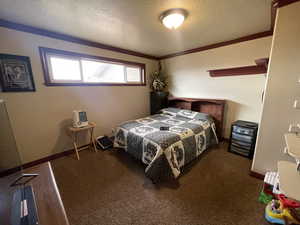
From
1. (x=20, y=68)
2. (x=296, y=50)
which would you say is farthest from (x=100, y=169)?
(x=296, y=50)

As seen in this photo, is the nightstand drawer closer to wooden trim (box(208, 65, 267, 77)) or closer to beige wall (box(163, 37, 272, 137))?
beige wall (box(163, 37, 272, 137))

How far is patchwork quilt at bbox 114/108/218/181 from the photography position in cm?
171

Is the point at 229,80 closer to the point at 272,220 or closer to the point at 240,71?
the point at 240,71

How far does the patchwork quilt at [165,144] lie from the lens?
1706mm

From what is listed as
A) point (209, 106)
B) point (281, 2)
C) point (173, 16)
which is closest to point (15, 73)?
point (173, 16)

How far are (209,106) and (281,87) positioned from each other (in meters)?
1.67

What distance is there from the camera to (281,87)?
1.50m

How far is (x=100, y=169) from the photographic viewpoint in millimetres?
2088

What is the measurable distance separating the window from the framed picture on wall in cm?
22

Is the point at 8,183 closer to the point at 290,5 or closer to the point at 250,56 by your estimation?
the point at 290,5

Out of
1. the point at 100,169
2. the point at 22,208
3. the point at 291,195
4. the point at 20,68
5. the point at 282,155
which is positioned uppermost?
the point at 20,68

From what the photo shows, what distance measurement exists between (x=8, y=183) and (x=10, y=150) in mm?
984

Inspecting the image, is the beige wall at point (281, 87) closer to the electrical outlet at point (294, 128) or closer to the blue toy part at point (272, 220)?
the electrical outlet at point (294, 128)

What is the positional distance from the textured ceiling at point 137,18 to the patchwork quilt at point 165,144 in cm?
176
